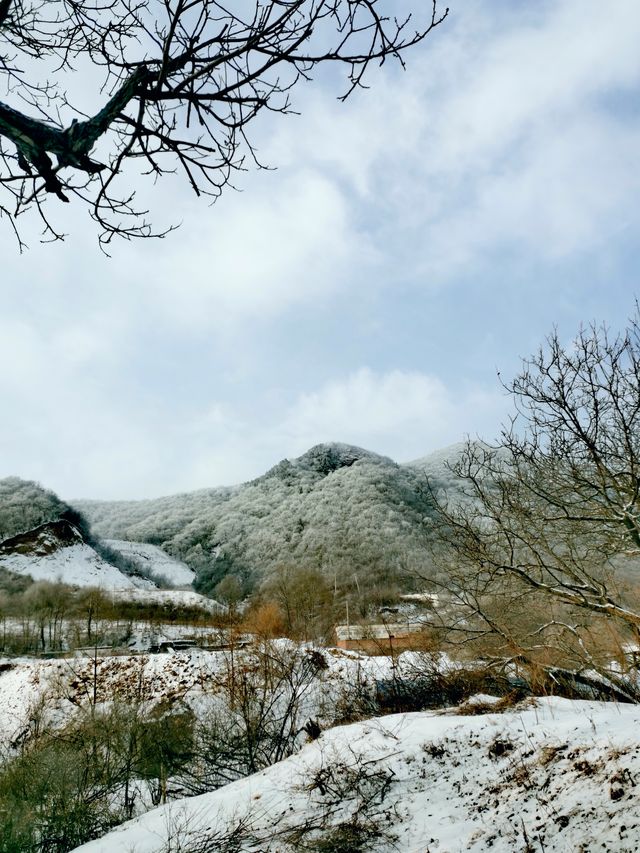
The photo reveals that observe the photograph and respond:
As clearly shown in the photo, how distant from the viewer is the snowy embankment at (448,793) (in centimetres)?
450

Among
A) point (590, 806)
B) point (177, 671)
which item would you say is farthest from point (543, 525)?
point (177, 671)

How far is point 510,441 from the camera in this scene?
32.3 ft

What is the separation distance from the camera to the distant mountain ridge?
70.9 m

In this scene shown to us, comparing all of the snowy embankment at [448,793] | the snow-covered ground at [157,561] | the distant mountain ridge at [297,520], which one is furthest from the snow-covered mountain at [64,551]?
the snowy embankment at [448,793]

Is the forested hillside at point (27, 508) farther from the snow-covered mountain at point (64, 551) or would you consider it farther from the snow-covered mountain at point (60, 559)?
the snow-covered mountain at point (60, 559)

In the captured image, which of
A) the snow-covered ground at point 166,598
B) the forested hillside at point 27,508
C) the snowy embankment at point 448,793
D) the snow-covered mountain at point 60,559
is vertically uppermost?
the forested hillside at point 27,508

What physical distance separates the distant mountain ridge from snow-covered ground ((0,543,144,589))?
45.5 ft

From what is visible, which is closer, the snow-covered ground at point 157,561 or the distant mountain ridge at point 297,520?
the distant mountain ridge at point 297,520

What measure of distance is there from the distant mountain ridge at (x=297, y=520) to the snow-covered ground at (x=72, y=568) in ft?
45.5

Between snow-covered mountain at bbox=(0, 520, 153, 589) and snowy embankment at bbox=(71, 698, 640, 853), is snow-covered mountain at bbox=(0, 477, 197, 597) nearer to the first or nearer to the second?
snow-covered mountain at bbox=(0, 520, 153, 589)

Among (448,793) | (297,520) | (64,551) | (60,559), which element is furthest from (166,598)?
(448,793)

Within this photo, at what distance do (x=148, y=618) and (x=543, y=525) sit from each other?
43825 mm

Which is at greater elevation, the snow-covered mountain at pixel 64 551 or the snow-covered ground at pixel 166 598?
the snow-covered mountain at pixel 64 551

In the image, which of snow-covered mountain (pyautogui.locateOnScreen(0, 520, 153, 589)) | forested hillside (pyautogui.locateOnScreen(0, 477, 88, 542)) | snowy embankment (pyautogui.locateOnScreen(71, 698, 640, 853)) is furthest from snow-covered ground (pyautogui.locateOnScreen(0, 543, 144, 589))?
snowy embankment (pyautogui.locateOnScreen(71, 698, 640, 853))
